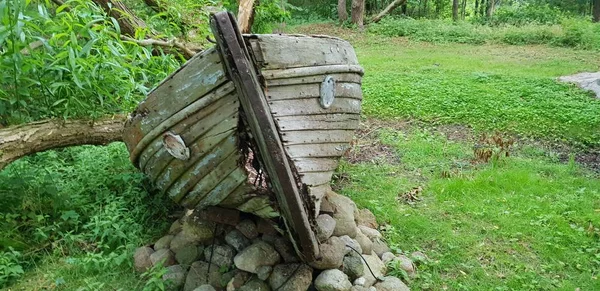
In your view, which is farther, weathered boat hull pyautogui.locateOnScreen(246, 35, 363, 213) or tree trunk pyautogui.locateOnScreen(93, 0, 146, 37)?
tree trunk pyautogui.locateOnScreen(93, 0, 146, 37)

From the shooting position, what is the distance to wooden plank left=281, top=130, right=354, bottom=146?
2.53m

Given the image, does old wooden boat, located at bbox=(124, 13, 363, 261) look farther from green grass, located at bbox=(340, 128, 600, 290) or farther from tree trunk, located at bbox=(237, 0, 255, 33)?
tree trunk, located at bbox=(237, 0, 255, 33)

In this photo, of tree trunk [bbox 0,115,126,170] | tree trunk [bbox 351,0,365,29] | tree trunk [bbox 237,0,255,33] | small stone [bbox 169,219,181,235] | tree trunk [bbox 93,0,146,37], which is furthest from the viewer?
tree trunk [bbox 351,0,365,29]

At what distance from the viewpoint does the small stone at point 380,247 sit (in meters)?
3.31

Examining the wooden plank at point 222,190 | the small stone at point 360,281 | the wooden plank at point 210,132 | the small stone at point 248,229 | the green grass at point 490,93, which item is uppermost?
the wooden plank at point 210,132

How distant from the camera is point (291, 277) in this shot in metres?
2.69

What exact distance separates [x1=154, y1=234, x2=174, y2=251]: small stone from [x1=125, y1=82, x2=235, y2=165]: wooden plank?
593 mm

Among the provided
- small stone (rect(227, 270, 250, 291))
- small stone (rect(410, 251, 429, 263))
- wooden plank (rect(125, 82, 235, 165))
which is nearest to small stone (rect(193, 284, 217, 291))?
small stone (rect(227, 270, 250, 291))

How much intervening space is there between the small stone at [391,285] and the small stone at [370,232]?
507mm

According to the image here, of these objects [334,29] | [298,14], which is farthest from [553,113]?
[298,14]

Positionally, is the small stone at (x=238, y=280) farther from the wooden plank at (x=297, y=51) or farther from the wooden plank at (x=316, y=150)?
the wooden plank at (x=297, y=51)

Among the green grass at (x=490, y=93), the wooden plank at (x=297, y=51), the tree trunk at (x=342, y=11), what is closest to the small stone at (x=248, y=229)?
the wooden plank at (x=297, y=51)

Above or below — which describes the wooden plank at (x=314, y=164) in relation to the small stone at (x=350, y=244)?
above

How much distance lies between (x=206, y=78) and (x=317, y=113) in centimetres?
71
